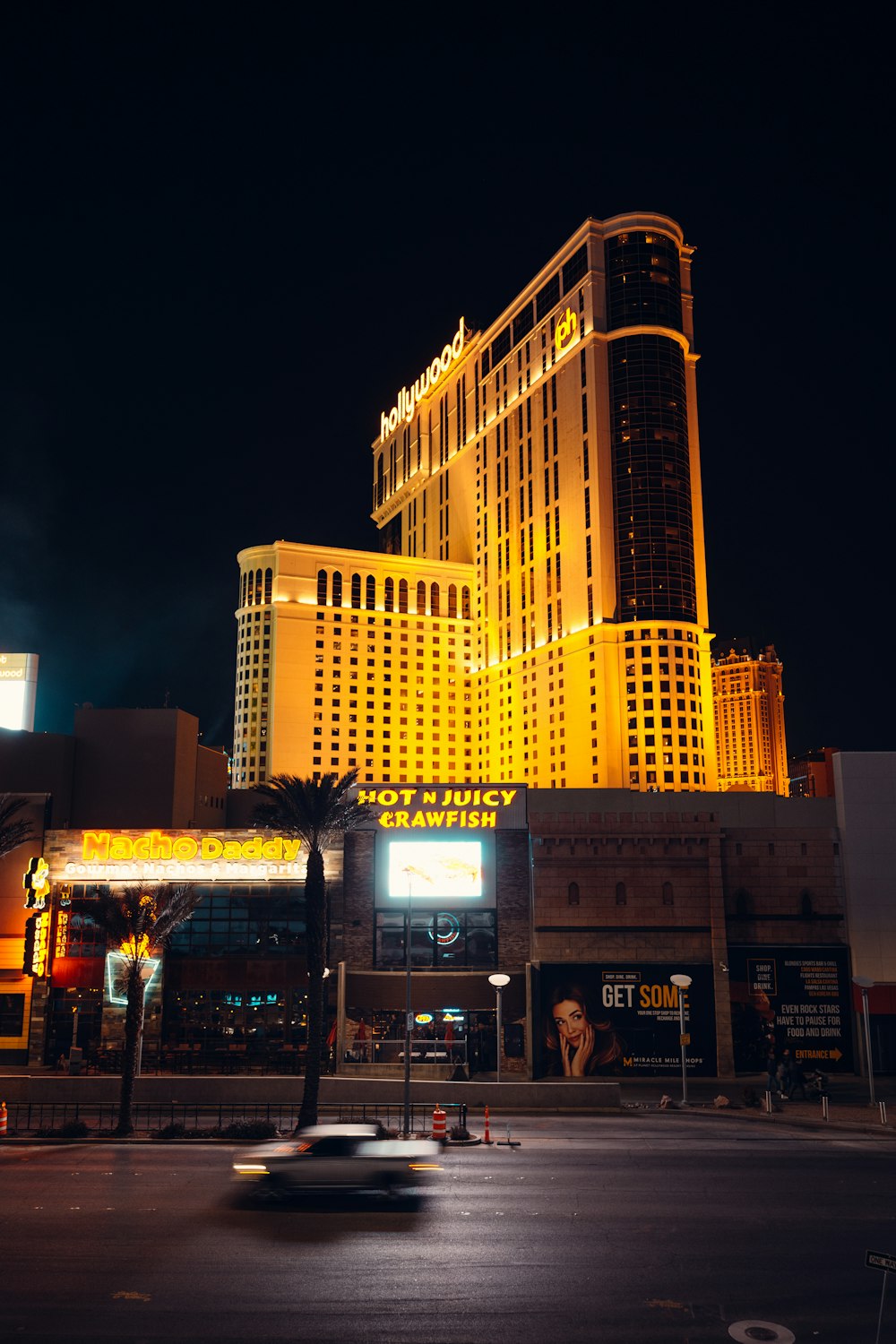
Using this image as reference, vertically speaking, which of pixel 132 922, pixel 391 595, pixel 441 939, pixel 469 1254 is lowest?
pixel 469 1254

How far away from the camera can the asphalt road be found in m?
15.0

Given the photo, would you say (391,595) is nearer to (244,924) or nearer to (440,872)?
(244,924)

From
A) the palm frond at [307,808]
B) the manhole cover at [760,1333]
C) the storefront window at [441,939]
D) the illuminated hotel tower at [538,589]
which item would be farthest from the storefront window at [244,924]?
the illuminated hotel tower at [538,589]

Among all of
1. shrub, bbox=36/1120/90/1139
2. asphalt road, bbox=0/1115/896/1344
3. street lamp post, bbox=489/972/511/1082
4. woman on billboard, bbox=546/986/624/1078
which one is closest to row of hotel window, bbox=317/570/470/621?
woman on billboard, bbox=546/986/624/1078

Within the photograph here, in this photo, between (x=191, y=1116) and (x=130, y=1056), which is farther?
(x=191, y=1116)

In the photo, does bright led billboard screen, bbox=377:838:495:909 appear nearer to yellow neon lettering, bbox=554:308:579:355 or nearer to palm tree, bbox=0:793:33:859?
palm tree, bbox=0:793:33:859

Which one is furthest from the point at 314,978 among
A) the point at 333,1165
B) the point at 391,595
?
Answer: the point at 391,595

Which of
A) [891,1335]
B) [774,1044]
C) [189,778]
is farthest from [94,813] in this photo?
[891,1335]

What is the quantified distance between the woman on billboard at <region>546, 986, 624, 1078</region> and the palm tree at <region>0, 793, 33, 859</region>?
25825 mm

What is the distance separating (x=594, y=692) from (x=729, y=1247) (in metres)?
123

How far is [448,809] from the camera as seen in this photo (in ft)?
172

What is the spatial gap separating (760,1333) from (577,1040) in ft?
118

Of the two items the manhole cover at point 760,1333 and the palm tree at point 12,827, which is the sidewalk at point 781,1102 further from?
the palm tree at point 12,827

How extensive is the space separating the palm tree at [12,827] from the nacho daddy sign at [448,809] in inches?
624
